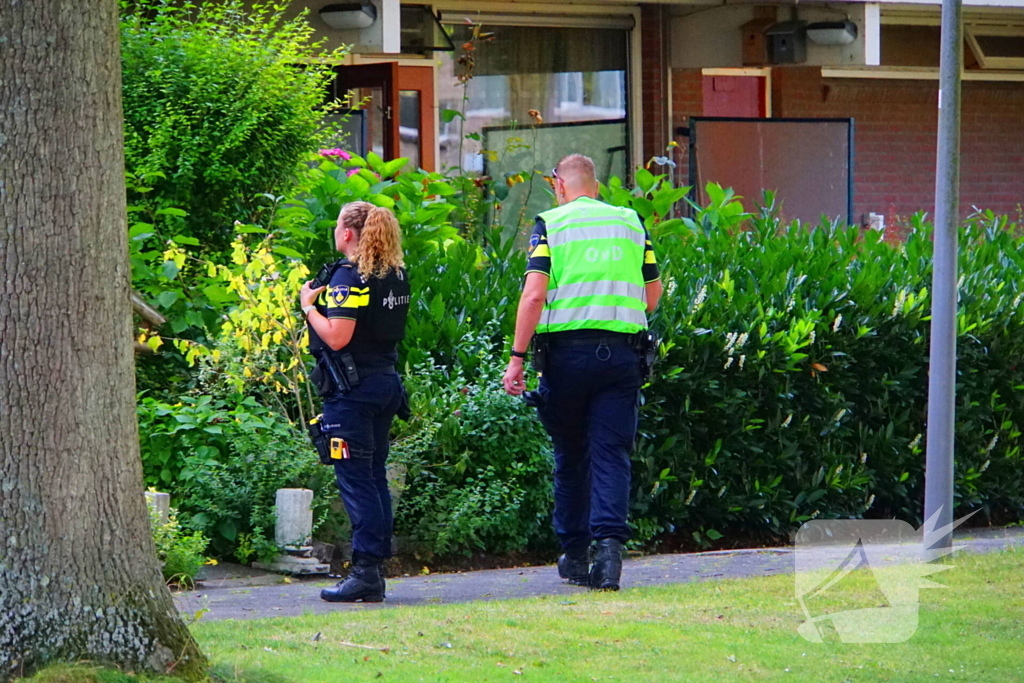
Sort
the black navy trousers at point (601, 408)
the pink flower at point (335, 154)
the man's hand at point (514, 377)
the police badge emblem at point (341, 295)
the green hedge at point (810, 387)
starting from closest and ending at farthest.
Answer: the police badge emblem at point (341, 295) → the man's hand at point (514, 377) → the black navy trousers at point (601, 408) → the green hedge at point (810, 387) → the pink flower at point (335, 154)

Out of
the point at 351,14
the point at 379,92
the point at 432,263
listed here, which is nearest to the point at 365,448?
the point at 432,263

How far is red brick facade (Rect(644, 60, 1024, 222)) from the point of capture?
15766 mm

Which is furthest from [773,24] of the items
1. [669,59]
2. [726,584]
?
[726,584]

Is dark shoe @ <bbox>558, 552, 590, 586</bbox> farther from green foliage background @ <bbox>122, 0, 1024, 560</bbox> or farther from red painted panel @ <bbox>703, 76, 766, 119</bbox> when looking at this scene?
red painted panel @ <bbox>703, 76, 766, 119</bbox>

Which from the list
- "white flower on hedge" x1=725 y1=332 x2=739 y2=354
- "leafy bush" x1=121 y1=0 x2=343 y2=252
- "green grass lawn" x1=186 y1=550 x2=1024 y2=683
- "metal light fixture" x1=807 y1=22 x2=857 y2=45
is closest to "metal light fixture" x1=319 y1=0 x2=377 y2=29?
"leafy bush" x1=121 y1=0 x2=343 y2=252

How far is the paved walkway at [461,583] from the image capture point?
6.03 meters

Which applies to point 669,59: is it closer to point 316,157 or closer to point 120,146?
point 316,157

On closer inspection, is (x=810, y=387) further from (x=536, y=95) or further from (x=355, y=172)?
(x=536, y=95)

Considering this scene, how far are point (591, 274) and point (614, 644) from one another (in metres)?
1.70

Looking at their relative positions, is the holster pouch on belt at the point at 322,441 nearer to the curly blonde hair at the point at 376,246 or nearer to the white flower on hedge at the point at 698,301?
the curly blonde hair at the point at 376,246

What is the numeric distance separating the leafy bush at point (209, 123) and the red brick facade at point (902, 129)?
6.59 metres

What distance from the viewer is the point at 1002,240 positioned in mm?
9891

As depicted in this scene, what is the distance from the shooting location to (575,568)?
655 cm

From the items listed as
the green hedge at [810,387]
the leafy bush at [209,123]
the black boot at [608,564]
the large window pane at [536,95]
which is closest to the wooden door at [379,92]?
the large window pane at [536,95]
